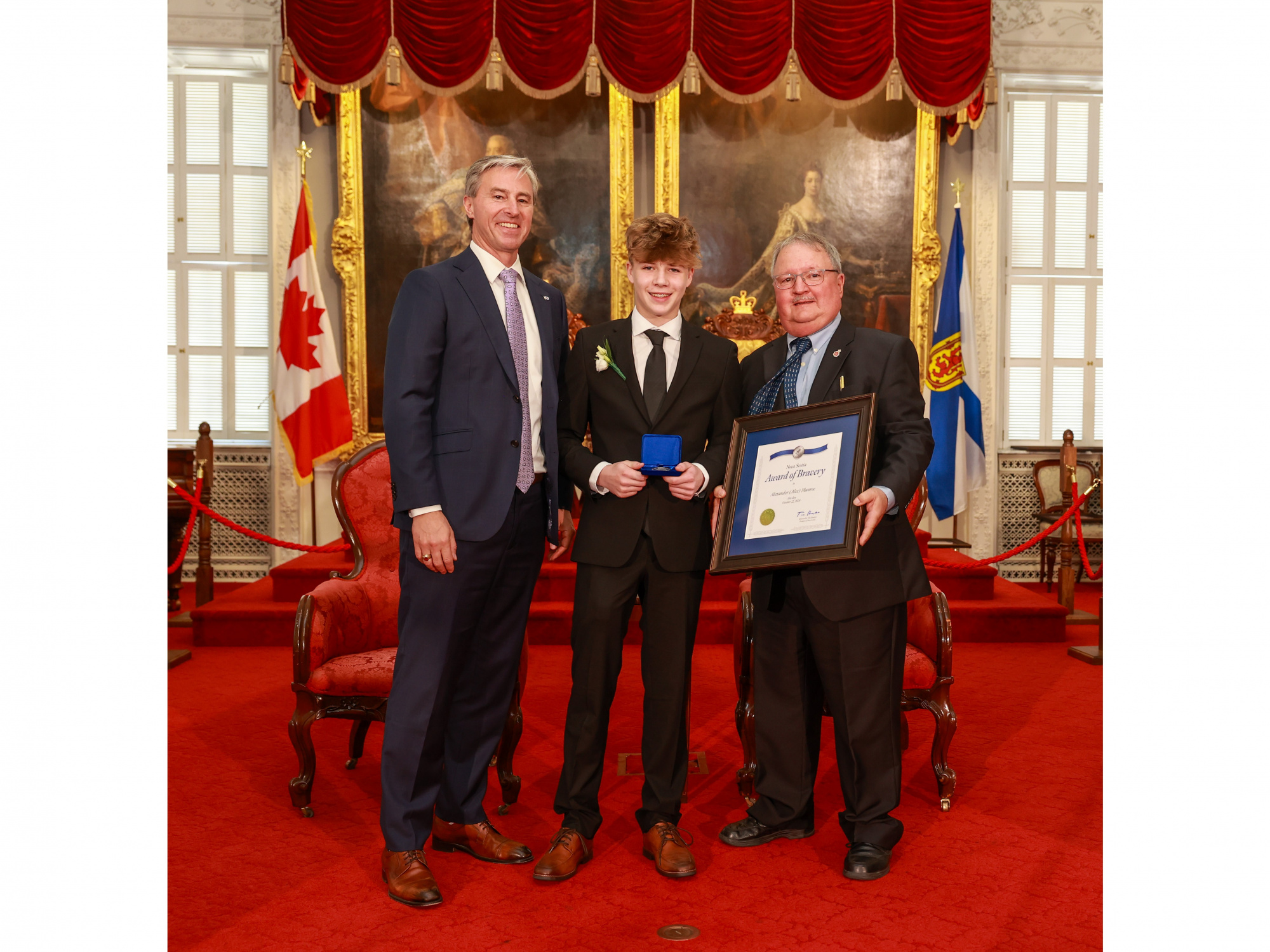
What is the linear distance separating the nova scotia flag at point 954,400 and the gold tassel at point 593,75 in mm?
2950

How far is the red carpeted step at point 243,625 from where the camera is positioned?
597 centimetres

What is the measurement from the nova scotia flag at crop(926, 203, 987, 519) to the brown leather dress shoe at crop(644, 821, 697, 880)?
5.10 metres

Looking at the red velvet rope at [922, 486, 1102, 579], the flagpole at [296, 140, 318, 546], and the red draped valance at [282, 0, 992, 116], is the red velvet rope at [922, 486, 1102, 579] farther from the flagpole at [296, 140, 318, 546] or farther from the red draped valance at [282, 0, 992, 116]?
the flagpole at [296, 140, 318, 546]

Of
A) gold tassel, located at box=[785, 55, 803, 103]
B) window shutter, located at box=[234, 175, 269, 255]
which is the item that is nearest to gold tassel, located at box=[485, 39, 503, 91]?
gold tassel, located at box=[785, 55, 803, 103]

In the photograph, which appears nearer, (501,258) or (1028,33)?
(501,258)

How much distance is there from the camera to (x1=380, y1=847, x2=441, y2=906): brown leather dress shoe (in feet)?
8.39

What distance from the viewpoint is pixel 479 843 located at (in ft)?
9.38

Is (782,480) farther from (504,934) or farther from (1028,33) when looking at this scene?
(1028,33)

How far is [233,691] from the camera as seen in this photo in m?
4.90

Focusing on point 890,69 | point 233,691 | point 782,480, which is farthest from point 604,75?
point 782,480

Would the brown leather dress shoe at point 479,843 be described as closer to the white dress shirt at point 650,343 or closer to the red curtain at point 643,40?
the white dress shirt at point 650,343

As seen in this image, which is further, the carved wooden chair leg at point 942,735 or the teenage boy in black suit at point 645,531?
the carved wooden chair leg at point 942,735

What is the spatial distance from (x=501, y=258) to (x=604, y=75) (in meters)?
5.68

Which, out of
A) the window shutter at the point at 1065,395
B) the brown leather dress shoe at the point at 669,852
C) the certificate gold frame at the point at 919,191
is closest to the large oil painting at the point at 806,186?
the certificate gold frame at the point at 919,191
